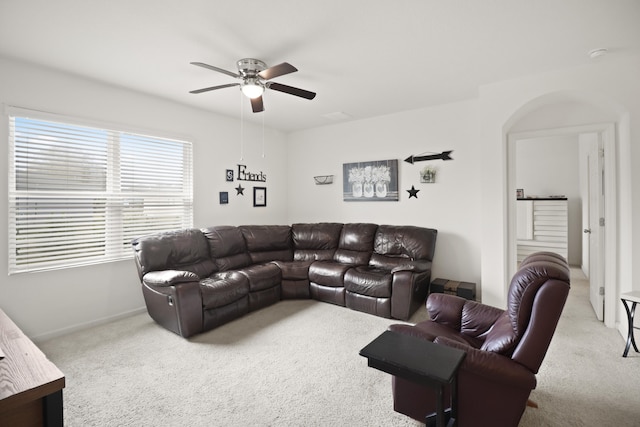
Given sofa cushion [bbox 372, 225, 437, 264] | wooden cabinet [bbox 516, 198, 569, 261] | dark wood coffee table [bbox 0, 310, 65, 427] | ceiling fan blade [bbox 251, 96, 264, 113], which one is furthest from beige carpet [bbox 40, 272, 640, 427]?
wooden cabinet [bbox 516, 198, 569, 261]

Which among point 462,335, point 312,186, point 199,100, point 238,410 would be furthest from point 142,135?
point 462,335

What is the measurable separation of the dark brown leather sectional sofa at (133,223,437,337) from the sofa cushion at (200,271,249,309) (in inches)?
0.4

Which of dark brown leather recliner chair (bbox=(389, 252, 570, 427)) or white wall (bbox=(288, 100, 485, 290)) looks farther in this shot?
white wall (bbox=(288, 100, 485, 290))

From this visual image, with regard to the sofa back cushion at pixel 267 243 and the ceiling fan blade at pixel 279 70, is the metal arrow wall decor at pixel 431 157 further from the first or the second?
the ceiling fan blade at pixel 279 70

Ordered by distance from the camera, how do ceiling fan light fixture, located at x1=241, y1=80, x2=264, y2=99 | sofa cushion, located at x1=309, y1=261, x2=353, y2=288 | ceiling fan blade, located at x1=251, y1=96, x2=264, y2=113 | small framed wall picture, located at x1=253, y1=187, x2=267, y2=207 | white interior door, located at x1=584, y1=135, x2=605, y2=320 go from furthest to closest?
1. small framed wall picture, located at x1=253, y1=187, x2=267, y2=207
2. sofa cushion, located at x1=309, y1=261, x2=353, y2=288
3. white interior door, located at x1=584, y1=135, x2=605, y2=320
4. ceiling fan blade, located at x1=251, y1=96, x2=264, y2=113
5. ceiling fan light fixture, located at x1=241, y1=80, x2=264, y2=99

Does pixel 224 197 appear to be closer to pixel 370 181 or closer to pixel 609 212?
pixel 370 181

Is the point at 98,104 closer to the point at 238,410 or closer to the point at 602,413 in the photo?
the point at 238,410

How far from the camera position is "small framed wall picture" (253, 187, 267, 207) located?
5.31m

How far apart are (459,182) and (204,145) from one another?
3.63 metres

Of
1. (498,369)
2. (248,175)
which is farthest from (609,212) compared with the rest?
(248,175)

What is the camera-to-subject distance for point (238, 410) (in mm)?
2027

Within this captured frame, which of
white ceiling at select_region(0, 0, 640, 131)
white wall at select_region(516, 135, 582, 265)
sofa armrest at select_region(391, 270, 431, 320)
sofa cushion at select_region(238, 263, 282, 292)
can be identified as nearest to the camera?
white ceiling at select_region(0, 0, 640, 131)

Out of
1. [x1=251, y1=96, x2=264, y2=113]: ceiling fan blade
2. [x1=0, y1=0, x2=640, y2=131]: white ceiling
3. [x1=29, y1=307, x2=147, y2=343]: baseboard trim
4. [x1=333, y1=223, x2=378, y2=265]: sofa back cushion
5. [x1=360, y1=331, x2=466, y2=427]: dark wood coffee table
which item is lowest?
[x1=29, y1=307, x2=147, y2=343]: baseboard trim

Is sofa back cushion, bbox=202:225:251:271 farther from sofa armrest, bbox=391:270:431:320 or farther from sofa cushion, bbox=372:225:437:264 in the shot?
sofa armrest, bbox=391:270:431:320
